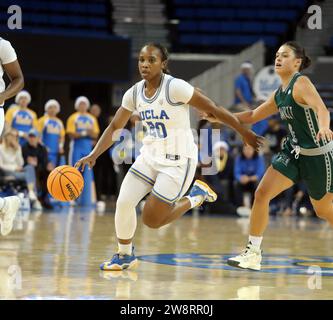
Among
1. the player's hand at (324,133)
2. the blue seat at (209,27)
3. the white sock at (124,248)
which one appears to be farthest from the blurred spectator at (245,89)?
the player's hand at (324,133)

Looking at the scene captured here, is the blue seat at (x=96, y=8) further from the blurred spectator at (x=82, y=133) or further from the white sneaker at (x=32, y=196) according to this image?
the white sneaker at (x=32, y=196)

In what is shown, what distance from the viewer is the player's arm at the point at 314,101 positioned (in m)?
5.96

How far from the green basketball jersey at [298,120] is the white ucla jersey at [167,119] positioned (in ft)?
2.54

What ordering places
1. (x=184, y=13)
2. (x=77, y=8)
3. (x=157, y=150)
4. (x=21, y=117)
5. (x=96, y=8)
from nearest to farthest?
(x=157, y=150)
(x=21, y=117)
(x=77, y=8)
(x=96, y=8)
(x=184, y=13)

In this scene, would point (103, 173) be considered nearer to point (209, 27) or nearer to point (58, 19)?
point (58, 19)

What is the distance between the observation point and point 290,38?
21.5 m

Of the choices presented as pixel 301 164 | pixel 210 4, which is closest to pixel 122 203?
pixel 301 164

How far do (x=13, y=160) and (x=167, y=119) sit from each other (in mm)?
8112

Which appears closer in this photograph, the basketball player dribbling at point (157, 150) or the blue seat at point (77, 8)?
the basketball player dribbling at point (157, 150)

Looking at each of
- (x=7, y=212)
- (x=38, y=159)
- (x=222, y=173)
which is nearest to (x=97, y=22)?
(x=38, y=159)

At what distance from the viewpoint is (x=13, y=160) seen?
13953 mm

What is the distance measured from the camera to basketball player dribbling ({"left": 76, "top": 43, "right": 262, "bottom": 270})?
6266mm
